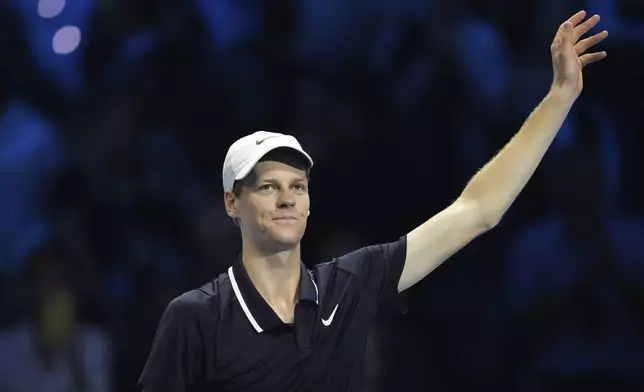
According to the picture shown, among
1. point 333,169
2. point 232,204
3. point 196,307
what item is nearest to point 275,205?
point 232,204

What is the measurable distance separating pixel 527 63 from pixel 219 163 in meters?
1.46

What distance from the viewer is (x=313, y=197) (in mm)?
4211

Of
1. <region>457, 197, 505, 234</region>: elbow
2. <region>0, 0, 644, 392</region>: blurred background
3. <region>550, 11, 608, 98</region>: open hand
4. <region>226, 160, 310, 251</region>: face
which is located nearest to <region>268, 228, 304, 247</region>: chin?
<region>226, 160, 310, 251</region>: face

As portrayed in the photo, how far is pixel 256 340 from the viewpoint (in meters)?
1.76

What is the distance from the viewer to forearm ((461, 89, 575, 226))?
78.0 inches

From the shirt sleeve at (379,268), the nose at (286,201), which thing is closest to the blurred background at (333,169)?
the shirt sleeve at (379,268)

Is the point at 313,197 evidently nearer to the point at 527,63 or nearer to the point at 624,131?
the point at 527,63

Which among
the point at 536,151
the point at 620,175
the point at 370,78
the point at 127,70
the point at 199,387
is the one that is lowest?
the point at 199,387

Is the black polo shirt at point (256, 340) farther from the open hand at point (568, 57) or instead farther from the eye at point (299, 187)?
the open hand at point (568, 57)

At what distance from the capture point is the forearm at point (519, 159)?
6.50 ft

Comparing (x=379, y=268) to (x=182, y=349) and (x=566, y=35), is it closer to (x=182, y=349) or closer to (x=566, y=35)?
(x=182, y=349)

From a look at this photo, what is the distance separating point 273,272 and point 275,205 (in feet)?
0.48

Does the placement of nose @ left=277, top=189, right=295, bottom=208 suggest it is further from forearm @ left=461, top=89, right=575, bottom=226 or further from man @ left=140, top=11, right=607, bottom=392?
forearm @ left=461, top=89, right=575, bottom=226

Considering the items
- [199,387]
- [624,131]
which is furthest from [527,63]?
[199,387]
